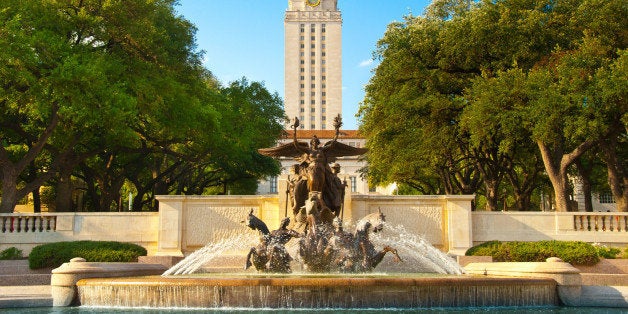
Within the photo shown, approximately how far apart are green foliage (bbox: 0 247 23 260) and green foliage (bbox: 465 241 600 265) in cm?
1556

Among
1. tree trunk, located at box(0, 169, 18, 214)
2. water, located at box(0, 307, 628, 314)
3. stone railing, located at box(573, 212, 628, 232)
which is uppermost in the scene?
tree trunk, located at box(0, 169, 18, 214)

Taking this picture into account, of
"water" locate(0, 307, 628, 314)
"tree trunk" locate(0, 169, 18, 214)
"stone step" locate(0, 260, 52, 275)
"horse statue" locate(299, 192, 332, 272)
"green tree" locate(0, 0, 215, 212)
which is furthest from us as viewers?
"tree trunk" locate(0, 169, 18, 214)

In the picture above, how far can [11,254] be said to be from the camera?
2194cm

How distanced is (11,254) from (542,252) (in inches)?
694

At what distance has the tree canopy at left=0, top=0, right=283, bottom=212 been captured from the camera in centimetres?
2436

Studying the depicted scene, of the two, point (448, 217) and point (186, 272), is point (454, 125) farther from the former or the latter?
point (186, 272)

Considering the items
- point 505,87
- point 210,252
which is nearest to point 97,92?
point 210,252

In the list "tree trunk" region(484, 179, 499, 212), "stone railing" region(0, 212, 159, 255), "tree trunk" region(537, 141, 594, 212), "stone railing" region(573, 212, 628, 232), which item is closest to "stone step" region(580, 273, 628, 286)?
"stone railing" region(573, 212, 628, 232)

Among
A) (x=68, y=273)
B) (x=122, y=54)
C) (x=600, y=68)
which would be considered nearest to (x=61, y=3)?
(x=122, y=54)

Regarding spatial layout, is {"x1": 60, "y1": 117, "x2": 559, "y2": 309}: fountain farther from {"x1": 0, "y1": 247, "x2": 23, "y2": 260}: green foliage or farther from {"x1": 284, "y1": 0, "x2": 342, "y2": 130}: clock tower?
{"x1": 284, "y1": 0, "x2": 342, "y2": 130}: clock tower

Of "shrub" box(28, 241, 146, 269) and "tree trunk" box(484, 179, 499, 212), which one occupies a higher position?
"tree trunk" box(484, 179, 499, 212)

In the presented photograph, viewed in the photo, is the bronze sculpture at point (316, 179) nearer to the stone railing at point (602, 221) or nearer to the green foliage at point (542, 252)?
the green foliage at point (542, 252)

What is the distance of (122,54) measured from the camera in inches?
1144

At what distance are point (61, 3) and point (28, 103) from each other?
4429 mm
